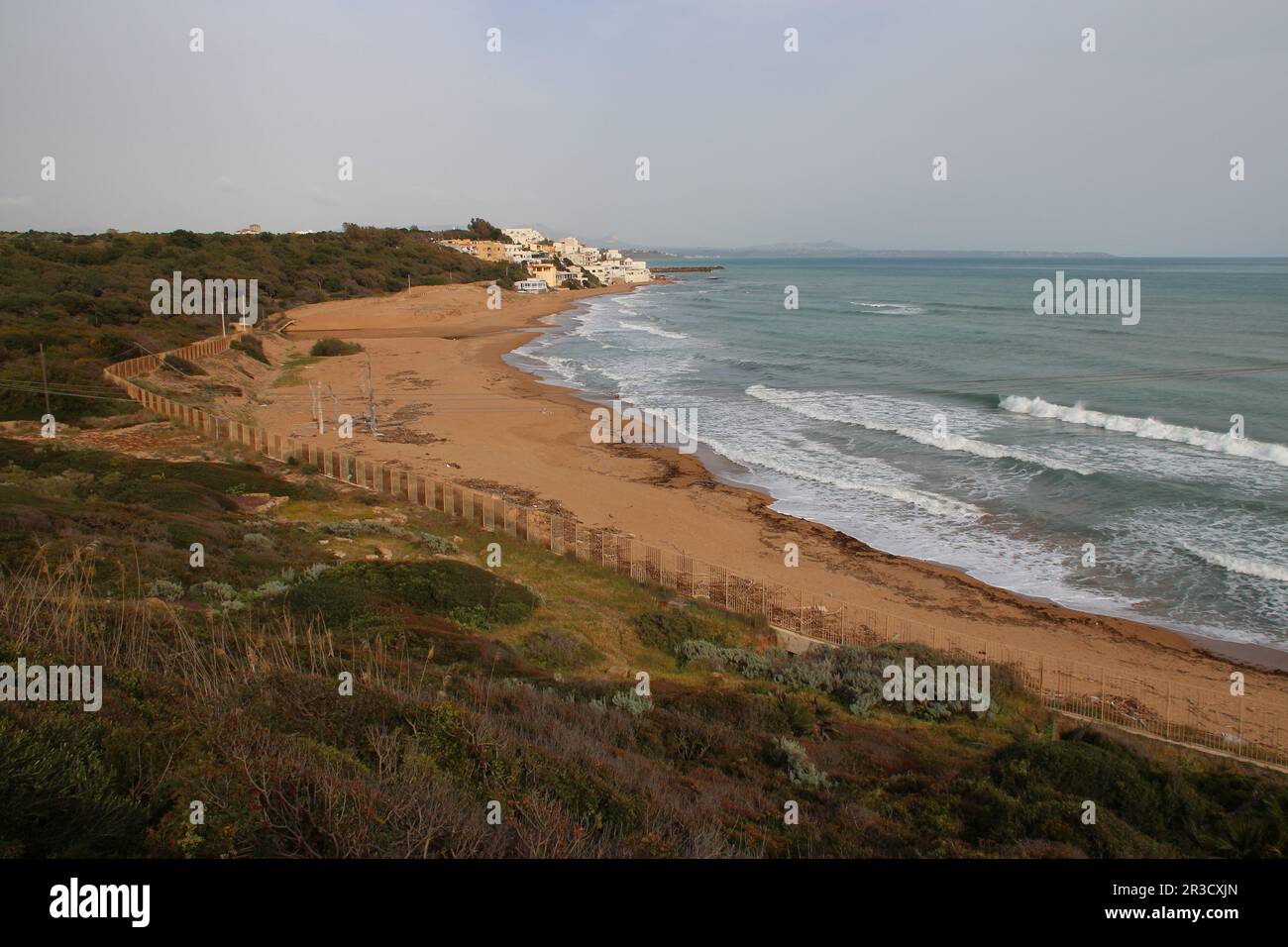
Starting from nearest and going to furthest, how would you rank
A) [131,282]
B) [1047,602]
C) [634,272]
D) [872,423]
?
[1047,602]
[872,423]
[131,282]
[634,272]

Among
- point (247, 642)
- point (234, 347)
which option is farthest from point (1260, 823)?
point (234, 347)

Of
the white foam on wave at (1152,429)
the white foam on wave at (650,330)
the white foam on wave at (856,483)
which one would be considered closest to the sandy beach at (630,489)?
the white foam on wave at (856,483)

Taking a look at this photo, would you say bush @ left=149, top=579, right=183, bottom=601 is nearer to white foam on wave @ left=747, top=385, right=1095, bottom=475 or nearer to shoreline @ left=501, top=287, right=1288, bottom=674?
shoreline @ left=501, top=287, right=1288, bottom=674

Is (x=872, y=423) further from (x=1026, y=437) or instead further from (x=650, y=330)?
(x=650, y=330)

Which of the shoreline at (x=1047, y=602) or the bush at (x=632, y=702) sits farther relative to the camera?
the shoreline at (x=1047, y=602)

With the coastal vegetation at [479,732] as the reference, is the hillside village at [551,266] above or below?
above

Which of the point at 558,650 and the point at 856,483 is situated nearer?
the point at 558,650

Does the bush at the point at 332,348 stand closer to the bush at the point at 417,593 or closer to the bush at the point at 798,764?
the bush at the point at 417,593

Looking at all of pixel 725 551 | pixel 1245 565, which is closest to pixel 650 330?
pixel 725 551
